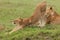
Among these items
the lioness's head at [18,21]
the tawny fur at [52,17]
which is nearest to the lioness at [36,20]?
the lioness's head at [18,21]

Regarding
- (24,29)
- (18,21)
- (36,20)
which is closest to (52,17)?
(36,20)

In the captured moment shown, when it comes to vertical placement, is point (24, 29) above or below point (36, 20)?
below

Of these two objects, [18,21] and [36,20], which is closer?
[18,21]

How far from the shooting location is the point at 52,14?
31.9 ft

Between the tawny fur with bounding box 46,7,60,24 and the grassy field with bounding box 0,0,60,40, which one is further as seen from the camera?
the tawny fur with bounding box 46,7,60,24

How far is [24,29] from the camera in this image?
9297 mm

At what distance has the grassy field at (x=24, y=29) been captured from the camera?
8195 mm

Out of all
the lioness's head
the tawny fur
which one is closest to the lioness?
the lioness's head

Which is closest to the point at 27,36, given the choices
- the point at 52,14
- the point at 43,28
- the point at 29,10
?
the point at 43,28

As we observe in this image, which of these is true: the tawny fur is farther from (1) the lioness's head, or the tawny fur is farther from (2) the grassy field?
(1) the lioness's head

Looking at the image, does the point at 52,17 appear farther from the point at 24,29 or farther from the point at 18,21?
the point at 18,21

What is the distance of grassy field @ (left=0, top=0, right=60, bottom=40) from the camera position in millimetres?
8195

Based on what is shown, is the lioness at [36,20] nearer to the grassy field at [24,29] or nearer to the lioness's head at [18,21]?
the lioness's head at [18,21]

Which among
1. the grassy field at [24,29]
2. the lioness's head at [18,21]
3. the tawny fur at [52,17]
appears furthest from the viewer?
the tawny fur at [52,17]
